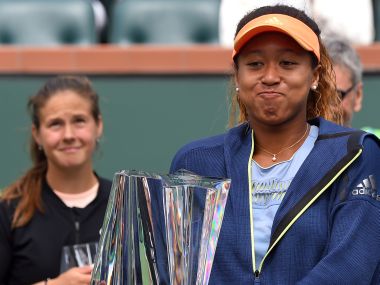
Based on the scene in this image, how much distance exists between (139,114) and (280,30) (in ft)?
8.68

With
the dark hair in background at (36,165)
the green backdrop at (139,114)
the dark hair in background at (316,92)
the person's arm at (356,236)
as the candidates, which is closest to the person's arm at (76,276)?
the dark hair in background at (36,165)

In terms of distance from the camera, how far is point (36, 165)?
156 inches

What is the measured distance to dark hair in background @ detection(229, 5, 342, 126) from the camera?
2.34m

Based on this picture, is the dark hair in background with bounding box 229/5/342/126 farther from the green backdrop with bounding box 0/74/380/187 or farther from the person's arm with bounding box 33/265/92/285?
the green backdrop with bounding box 0/74/380/187

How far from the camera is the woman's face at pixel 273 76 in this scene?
2230 mm

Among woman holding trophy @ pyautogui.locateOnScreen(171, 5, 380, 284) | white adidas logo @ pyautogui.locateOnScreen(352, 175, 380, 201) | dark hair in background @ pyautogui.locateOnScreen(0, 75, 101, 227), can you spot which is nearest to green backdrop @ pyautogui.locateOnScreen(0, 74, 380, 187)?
dark hair in background @ pyautogui.locateOnScreen(0, 75, 101, 227)

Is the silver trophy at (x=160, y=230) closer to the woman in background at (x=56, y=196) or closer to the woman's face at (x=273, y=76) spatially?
the woman's face at (x=273, y=76)

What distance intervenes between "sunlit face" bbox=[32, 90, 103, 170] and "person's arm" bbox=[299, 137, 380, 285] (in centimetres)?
187

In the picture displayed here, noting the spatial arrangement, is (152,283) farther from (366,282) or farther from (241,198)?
(366,282)

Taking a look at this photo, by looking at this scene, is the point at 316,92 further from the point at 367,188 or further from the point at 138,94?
the point at 138,94

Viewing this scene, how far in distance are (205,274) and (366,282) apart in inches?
13.2

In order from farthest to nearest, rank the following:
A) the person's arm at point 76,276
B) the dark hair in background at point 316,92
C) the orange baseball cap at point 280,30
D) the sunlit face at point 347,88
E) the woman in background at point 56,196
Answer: the woman in background at point 56,196, the sunlit face at point 347,88, the person's arm at point 76,276, the dark hair in background at point 316,92, the orange baseball cap at point 280,30

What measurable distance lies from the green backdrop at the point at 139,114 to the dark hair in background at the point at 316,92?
6.85 ft

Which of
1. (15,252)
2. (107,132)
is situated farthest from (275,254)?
(107,132)
